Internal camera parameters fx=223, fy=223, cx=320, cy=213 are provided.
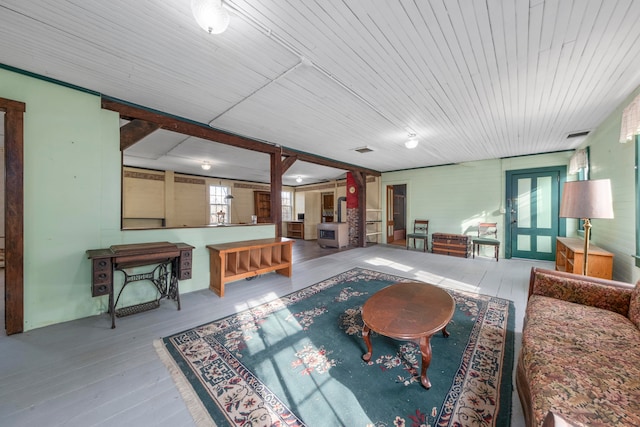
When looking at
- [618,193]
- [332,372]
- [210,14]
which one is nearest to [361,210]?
[618,193]

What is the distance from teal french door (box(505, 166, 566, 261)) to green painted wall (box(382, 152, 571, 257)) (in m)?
0.16

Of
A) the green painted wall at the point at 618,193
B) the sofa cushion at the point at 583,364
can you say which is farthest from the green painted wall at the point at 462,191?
the sofa cushion at the point at 583,364

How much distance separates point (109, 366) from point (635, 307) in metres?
4.09

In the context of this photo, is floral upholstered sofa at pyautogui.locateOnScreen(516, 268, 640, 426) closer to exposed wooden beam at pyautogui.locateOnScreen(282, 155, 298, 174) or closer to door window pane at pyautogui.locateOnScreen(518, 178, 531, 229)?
exposed wooden beam at pyautogui.locateOnScreen(282, 155, 298, 174)

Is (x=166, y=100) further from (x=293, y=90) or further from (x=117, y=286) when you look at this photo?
(x=117, y=286)

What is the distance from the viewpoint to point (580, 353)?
131 centimetres

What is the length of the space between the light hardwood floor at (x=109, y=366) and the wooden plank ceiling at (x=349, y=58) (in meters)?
2.59

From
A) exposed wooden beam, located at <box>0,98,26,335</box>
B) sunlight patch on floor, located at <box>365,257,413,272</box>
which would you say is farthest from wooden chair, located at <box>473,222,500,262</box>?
exposed wooden beam, located at <box>0,98,26,335</box>

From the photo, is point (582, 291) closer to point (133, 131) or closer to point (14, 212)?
point (133, 131)

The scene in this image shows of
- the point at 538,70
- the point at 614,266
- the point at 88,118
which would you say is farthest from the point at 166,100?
the point at 614,266

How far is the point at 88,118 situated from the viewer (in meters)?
2.57

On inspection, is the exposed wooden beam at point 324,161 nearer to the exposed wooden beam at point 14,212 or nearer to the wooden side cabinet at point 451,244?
the wooden side cabinet at point 451,244

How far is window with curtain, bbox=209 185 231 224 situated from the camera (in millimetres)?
8312

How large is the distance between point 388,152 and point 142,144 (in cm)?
532
